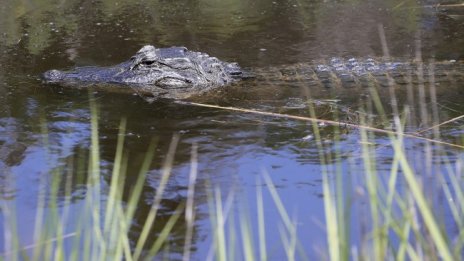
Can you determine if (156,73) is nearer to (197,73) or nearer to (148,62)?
(148,62)

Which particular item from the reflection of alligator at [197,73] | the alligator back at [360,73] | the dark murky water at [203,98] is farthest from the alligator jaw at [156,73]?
the alligator back at [360,73]

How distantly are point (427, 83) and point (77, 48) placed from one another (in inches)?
165

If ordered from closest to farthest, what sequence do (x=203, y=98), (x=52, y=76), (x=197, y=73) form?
(x=203, y=98) < (x=52, y=76) < (x=197, y=73)

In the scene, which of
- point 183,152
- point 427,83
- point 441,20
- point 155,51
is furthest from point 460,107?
point 441,20

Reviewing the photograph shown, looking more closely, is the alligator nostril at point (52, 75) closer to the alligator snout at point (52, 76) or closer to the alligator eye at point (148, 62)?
the alligator snout at point (52, 76)

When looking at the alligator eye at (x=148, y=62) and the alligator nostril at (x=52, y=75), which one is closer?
the alligator nostril at (x=52, y=75)

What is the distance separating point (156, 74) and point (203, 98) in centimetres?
64

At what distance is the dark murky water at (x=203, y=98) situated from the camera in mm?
3963

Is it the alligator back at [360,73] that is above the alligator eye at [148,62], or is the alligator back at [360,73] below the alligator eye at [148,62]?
below

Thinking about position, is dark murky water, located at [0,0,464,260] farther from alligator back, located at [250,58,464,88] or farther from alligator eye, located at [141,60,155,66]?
alligator eye, located at [141,60,155,66]

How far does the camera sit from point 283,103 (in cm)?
575

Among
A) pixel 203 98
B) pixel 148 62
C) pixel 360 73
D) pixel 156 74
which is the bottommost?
pixel 203 98

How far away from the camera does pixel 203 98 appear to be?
6.14 meters

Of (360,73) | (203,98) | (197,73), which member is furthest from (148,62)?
(360,73)
